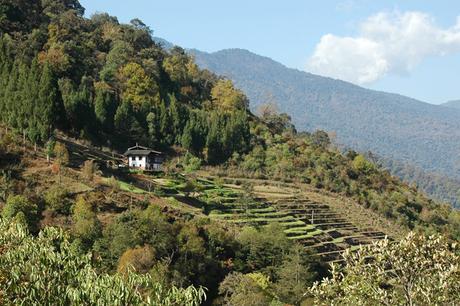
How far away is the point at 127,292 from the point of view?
8836 mm

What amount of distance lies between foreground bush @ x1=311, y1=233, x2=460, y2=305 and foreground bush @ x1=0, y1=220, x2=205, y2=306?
349 cm

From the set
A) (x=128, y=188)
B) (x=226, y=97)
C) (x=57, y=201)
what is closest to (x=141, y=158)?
(x=128, y=188)

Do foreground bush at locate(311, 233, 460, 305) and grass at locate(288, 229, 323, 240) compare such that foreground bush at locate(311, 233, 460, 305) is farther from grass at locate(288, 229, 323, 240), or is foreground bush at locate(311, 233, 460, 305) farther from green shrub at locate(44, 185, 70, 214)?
grass at locate(288, 229, 323, 240)

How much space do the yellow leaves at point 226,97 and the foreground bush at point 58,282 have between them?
79.1 meters

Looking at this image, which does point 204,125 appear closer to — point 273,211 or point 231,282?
point 273,211

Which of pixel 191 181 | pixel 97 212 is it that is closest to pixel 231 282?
pixel 97 212

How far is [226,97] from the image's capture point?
3644 inches

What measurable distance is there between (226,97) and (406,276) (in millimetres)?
82677

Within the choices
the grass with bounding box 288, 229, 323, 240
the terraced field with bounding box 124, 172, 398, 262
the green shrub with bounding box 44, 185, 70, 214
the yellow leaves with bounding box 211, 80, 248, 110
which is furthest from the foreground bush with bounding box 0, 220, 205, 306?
the yellow leaves with bounding box 211, 80, 248, 110

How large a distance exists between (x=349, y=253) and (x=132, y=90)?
61.5m

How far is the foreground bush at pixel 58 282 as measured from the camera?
866cm

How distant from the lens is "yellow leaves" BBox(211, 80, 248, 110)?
295ft

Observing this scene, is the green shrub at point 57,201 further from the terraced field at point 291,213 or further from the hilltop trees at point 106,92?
the terraced field at point 291,213

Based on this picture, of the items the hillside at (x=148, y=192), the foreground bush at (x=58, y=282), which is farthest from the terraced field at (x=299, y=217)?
the foreground bush at (x=58, y=282)
